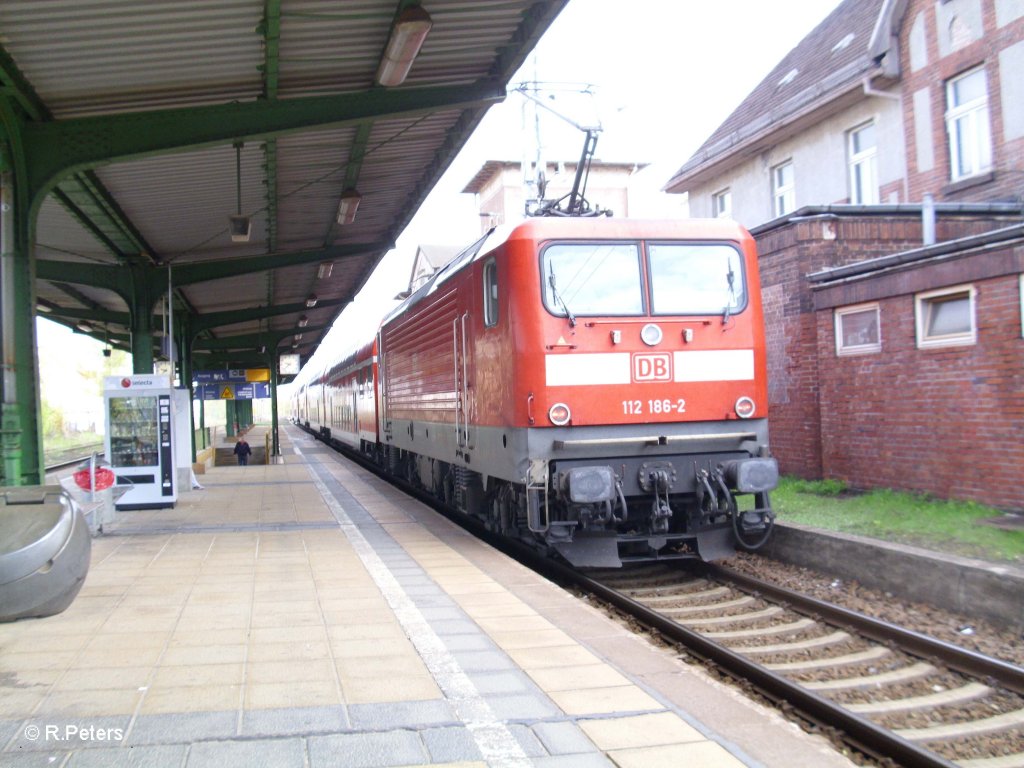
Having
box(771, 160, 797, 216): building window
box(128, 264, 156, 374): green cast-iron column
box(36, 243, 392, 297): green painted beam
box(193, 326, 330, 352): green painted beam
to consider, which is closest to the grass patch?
box(36, 243, 392, 297): green painted beam

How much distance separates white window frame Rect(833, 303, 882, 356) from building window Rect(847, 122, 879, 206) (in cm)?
689

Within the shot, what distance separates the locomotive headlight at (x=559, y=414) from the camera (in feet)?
26.0

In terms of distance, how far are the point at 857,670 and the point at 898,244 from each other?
8.73 m

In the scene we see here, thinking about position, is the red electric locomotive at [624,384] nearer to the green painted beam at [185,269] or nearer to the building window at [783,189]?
the green painted beam at [185,269]

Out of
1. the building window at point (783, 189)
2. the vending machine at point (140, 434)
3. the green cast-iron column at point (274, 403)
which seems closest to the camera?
the vending machine at point (140, 434)

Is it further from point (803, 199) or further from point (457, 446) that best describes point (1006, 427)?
point (803, 199)

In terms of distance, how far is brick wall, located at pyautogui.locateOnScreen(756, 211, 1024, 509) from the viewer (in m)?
9.13

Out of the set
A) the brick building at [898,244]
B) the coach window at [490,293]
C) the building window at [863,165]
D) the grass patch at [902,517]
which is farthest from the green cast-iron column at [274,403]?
the coach window at [490,293]

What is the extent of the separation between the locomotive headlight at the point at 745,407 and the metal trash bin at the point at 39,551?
17.8 feet

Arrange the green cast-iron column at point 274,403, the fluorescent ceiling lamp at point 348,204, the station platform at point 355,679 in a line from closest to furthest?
→ the station platform at point 355,679, the fluorescent ceiling lamp at point 348,204, the green cast-iron column at point 274,403

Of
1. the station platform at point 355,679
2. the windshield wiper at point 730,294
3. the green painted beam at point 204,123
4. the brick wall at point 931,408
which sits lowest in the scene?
the station platform at point 355,679

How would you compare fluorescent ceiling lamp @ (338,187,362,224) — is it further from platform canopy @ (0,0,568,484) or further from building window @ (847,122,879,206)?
building window @ (847,122,879,206)

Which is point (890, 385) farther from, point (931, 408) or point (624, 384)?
point (624, 384)

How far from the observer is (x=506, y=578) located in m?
7.84
